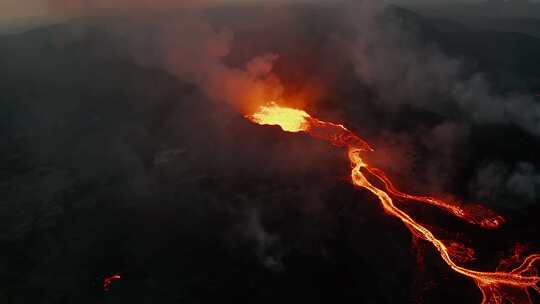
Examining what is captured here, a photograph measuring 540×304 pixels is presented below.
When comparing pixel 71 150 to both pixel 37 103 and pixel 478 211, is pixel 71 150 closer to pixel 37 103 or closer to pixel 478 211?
pixel 37 103

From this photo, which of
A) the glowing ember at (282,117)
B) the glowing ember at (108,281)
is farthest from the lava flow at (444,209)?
the glowing ember at (108,281)

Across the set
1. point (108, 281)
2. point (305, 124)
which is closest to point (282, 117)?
point (305, 124)

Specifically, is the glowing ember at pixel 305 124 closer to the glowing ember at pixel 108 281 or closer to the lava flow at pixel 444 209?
the lava flow at pixel 444 209

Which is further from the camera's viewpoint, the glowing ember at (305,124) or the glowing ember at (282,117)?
the glowing ember at (282,117)

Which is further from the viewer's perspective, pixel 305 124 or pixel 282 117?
pixel 282 117

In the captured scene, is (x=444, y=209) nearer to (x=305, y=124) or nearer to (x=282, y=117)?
(x=305, y=124)

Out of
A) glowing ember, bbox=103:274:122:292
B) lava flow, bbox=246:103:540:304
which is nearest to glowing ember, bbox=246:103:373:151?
lava flow, bbox=246:103:540:304

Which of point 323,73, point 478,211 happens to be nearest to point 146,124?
point 323,73

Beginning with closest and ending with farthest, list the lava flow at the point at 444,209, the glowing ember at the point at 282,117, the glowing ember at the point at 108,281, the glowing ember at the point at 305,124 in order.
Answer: the lava flow at the point at 444,209
the glowing ember at the point at 108,281
the glowing ember at the point at 305,124
the glowing ember at the point at 282,117
